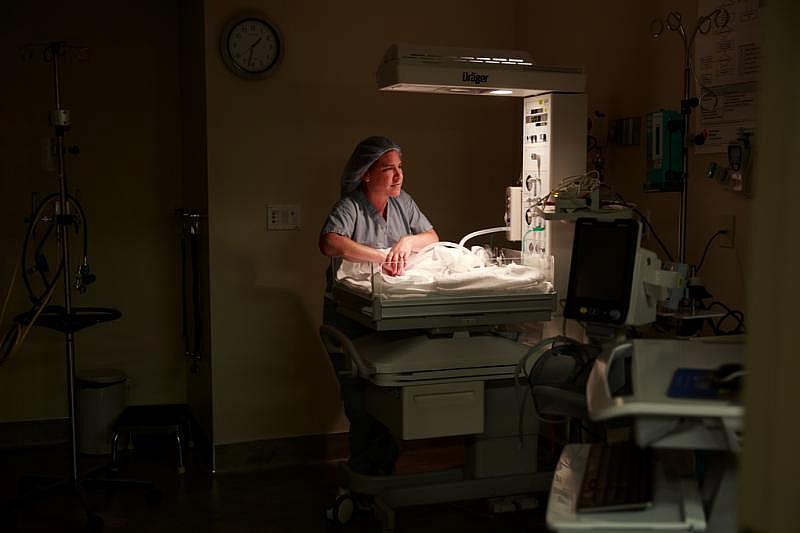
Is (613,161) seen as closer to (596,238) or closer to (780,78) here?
(596,238)

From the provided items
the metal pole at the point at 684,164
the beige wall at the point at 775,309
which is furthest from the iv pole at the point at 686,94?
the beige wall at the point at 775,309

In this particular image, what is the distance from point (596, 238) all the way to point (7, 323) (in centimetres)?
325

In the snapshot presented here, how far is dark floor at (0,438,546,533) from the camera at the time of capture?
336 cm

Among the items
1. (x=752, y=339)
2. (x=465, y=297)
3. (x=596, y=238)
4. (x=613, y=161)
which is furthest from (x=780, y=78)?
(x=613, y=161)

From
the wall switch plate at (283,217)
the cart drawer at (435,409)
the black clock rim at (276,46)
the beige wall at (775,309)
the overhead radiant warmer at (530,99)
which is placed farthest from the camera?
the wall switch plate at (283,217)

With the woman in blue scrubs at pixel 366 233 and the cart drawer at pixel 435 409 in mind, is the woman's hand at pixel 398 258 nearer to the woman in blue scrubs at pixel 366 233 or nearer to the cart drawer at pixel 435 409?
the woman in blue scrubs at pixel 366 233

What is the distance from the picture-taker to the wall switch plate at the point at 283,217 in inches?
157

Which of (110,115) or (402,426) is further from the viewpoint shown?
(110,115)

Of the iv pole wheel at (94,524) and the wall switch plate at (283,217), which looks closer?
the iv pole wheel at (94,524)

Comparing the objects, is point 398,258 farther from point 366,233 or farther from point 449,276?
point 366,233

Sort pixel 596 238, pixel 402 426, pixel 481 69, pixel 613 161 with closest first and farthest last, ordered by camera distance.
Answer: pixel 596 238 < pixel 402 426 < pixel 481 69 < pixel 613 161

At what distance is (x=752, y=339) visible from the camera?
1.14 m

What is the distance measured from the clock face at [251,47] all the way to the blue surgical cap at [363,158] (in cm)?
79

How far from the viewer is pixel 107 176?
14.8ft
